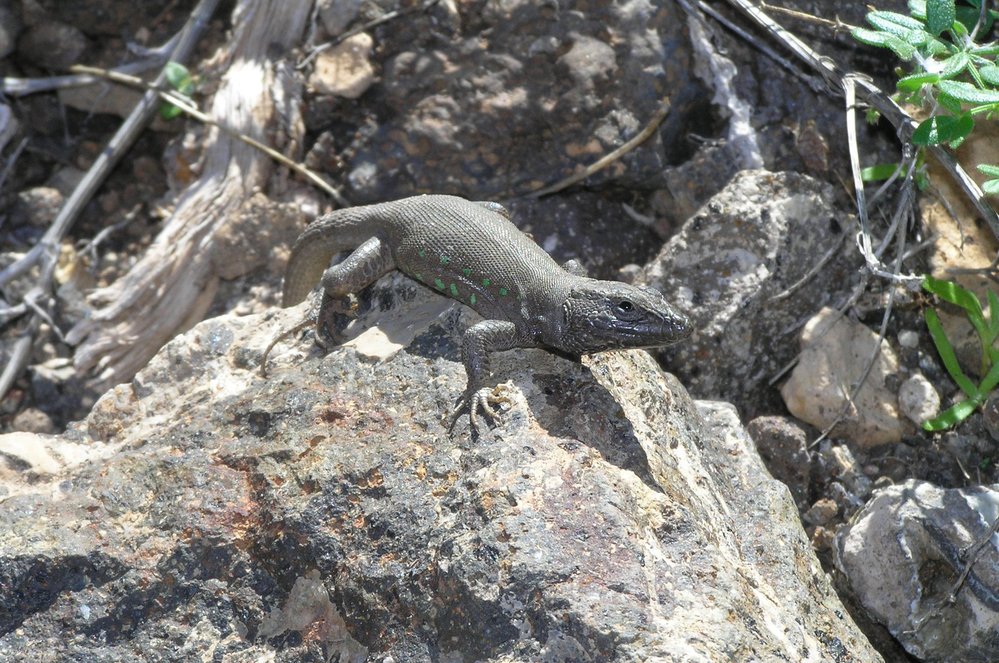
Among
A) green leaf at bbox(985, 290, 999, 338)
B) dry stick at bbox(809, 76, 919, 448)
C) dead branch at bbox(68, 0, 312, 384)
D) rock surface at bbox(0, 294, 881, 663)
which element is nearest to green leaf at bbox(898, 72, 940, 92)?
dry stick at bbox(809, 76, 919, 448)

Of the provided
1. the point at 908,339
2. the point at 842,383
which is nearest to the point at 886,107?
the point at 908,339

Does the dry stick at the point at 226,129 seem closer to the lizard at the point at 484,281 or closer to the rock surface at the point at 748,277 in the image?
the lizard at the point at 484,281

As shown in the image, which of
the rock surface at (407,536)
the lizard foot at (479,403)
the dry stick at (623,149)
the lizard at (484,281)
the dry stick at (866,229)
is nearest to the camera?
the rock surface at (407,536)

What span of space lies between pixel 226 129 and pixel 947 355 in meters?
4.63

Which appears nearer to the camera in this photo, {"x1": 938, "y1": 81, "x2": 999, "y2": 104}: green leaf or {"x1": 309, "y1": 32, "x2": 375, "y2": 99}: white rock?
{"x1": 938, "y1": 81, "x2": 999, "y2": 104}: green leaf

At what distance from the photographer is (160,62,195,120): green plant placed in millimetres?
7191

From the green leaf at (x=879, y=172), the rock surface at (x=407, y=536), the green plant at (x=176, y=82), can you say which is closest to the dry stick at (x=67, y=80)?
the green plant at (x=176, y=82)

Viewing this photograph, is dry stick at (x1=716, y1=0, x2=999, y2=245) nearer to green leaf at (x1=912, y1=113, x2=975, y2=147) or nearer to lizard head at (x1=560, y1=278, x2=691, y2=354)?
green leaf at (x1=912, y1=113, x2=975, y2=147)

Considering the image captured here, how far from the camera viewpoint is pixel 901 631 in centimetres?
483

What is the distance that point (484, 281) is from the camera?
202 inches

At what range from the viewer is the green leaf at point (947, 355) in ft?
18.2

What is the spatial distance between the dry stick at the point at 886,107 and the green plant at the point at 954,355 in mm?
422

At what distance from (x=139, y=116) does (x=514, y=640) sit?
17.4 feet

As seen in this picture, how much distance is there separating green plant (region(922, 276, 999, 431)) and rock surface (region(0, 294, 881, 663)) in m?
1.37
